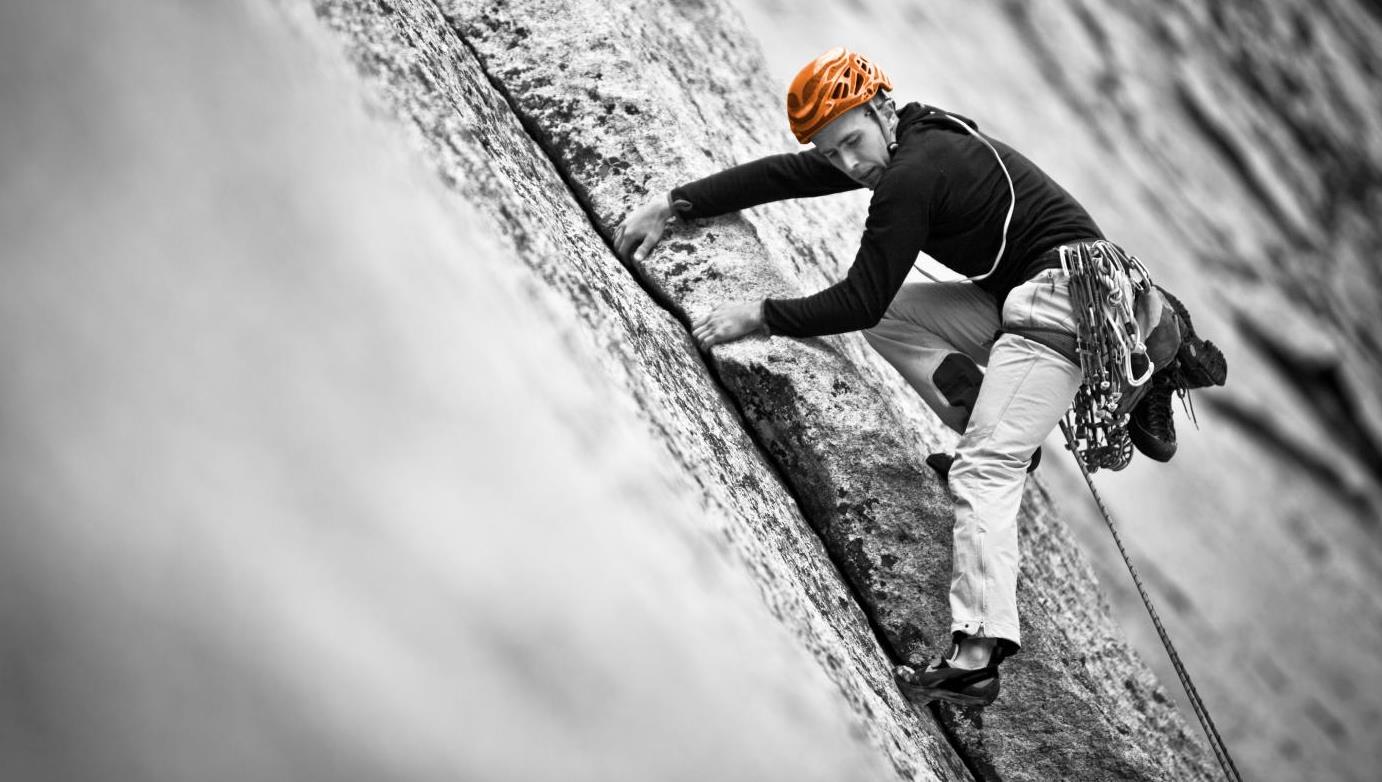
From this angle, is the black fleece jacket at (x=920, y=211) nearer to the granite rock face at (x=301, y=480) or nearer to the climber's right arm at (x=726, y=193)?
the climber's right arm at (x=726, y=193)

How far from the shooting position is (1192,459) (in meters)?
4.37

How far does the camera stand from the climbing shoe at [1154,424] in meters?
2.19

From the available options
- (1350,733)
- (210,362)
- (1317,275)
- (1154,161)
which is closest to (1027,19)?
(1154,161)

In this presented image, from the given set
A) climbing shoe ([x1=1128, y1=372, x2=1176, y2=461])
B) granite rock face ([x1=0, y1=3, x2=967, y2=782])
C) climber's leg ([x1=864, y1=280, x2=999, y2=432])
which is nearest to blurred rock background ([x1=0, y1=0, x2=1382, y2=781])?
granite rock face ([x1=0, y1=3, x2=967, y2=782])

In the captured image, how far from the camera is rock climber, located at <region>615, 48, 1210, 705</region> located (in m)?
1.82

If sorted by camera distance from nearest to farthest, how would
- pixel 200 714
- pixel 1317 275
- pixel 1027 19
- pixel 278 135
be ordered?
1. pixel 200 714
2. pixel 278 135
3. pixel 1027 19
4. pixel 1317 275

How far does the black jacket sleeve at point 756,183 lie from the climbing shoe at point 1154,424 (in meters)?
0.79

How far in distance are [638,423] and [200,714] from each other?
27.2 inches

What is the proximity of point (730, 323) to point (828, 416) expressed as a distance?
26 centimetres

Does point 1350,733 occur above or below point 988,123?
below

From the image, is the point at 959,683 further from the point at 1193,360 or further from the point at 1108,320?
the point at 1193,360

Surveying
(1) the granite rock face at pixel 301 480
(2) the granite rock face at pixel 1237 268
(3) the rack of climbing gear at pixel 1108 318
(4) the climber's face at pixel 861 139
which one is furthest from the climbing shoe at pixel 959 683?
(2) the granite rock face at pixel 1237 268

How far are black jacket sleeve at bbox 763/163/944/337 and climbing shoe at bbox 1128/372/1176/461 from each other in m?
0.70

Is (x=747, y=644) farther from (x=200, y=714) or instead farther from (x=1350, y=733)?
(x=1350, y=733)
